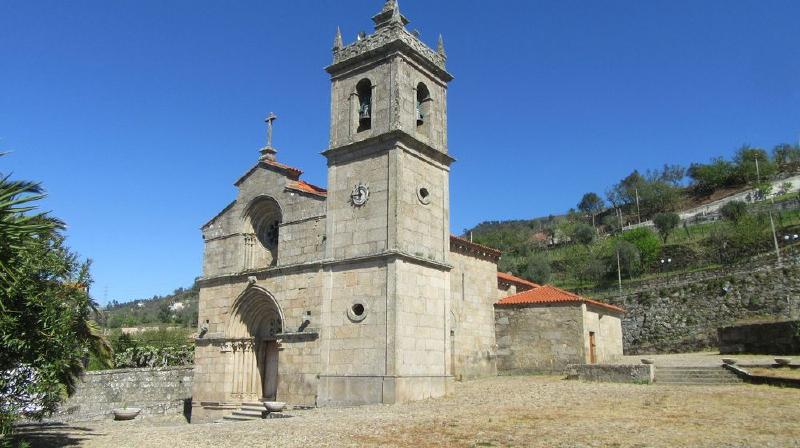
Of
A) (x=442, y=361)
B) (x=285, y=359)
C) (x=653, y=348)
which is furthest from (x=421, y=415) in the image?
(x=653, y=348)

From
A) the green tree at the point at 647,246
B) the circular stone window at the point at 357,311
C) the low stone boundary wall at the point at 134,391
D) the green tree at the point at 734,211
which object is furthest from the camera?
the green tree at the point at 734,211

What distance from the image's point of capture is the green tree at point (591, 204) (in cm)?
11362

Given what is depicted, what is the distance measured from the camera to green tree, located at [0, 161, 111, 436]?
9.32m

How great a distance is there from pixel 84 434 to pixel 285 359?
5837 mm

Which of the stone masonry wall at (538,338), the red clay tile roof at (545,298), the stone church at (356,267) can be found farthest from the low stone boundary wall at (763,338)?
the stone masonry wall at (538,338)

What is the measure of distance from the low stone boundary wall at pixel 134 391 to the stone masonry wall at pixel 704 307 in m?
26.8

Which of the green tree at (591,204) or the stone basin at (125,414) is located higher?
the green tree at (591,204)

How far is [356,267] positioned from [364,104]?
547 centimetres

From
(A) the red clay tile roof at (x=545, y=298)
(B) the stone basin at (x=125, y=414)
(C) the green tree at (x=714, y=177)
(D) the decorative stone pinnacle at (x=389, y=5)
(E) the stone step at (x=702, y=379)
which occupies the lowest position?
(B) the stone basin at (x=125, y=414)

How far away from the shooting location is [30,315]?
10125 mm

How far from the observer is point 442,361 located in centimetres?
1814

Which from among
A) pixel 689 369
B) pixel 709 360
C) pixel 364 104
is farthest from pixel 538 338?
pixel 364 104

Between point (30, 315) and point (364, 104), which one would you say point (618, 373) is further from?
point (30, 315)

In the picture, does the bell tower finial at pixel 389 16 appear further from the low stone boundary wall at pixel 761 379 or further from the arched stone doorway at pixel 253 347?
the low stone boundary wall at pixel 761 379
